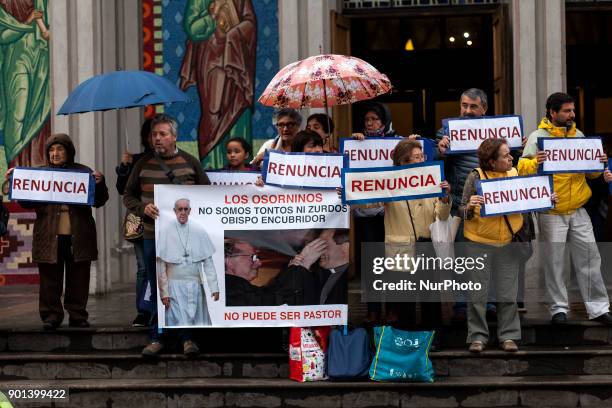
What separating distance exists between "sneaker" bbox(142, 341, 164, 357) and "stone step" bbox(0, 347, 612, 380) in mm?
62

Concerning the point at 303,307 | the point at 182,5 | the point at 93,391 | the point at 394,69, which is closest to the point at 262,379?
the point at 303,307

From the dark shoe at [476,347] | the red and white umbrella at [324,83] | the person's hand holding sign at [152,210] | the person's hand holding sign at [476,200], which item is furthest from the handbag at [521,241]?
the person's hand holding sign at [152,210]

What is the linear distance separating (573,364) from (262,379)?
2594mm

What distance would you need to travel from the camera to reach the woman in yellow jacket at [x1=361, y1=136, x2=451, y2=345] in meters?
9.44

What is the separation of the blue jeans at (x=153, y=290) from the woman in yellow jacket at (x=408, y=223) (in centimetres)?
177

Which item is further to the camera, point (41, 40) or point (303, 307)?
point (41, 40)

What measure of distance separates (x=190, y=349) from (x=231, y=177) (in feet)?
5.23

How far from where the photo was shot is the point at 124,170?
1030 centimetres

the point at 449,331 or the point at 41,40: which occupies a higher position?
the point at 41,40

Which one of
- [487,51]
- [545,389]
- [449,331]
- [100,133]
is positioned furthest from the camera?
[487,51]

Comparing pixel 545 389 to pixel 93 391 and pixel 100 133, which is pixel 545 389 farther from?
pixel 100 133

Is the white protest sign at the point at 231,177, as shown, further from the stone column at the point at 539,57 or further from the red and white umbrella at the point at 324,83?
the stone column at the point at 539,57

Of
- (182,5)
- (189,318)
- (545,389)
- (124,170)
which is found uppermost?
(182,5)

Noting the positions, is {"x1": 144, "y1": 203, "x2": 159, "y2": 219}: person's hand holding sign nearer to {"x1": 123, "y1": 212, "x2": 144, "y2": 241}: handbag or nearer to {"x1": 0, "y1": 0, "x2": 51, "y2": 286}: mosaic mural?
{"x1": 123, "y1": 212, "x2": 144, "y2": 241}: handbag
